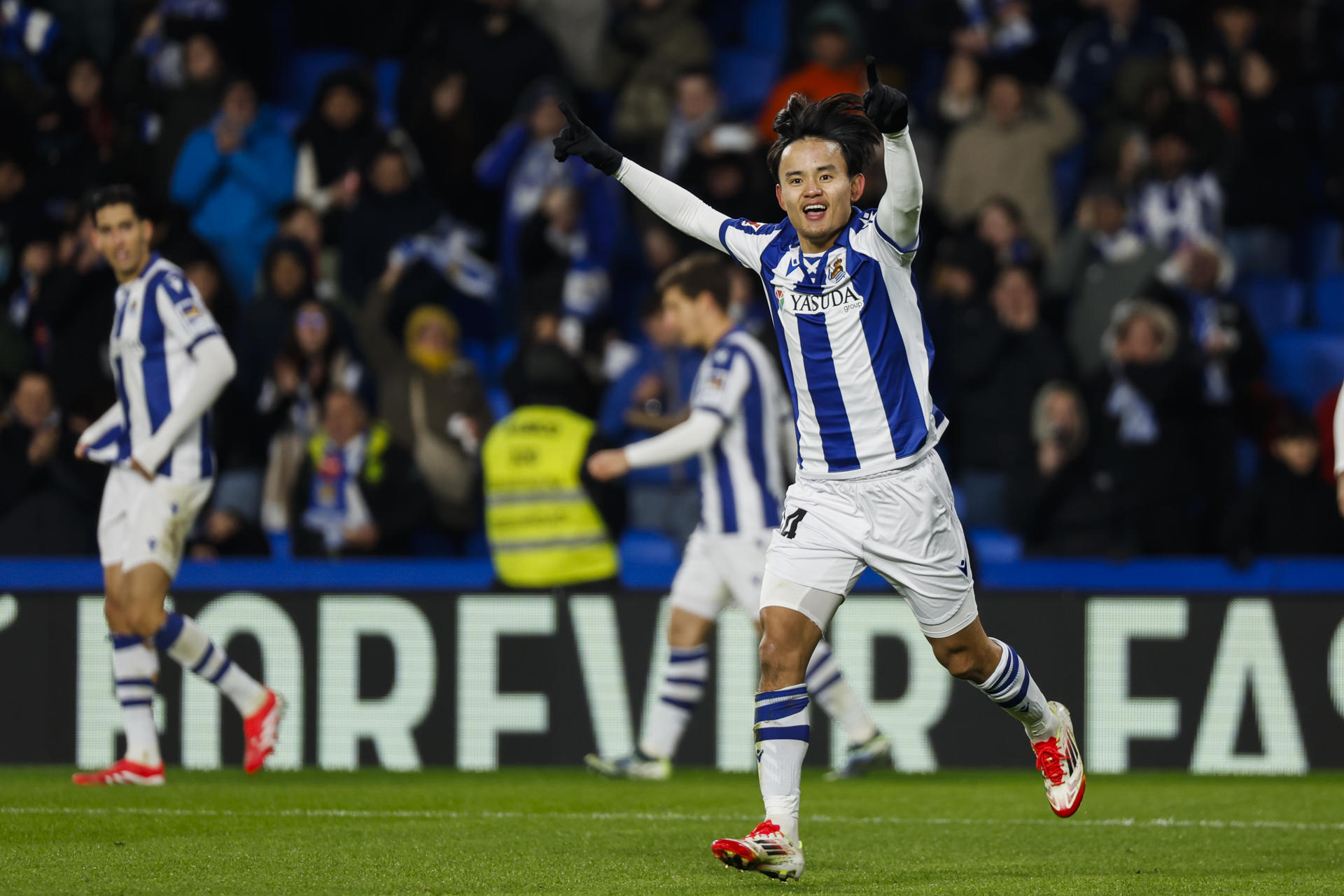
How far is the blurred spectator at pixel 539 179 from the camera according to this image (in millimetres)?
12602

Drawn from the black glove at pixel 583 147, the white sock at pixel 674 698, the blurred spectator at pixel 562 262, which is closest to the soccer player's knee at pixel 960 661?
the black glove at pixel 583 147

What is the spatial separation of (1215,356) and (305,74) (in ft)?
24.1

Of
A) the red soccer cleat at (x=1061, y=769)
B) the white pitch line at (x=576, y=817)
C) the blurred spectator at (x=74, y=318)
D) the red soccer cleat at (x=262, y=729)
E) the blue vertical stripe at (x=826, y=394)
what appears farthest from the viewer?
the blurred spectator at (x=74, y=318)

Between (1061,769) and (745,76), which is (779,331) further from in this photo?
(745,76)

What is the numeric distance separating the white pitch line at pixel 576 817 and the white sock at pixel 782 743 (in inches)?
64.3

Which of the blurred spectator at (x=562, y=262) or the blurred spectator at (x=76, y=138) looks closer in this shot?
the blurred spectator at (x=562, y=262)

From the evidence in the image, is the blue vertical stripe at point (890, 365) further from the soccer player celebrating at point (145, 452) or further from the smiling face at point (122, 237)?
the smiling face at point (122, 237)

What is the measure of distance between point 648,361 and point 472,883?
6581mm

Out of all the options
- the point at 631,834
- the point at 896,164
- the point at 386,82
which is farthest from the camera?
the point at 386,82

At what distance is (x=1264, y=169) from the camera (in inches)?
494

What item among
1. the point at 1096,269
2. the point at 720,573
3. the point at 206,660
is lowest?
the point at 206,660

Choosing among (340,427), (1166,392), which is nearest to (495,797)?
(340,427)

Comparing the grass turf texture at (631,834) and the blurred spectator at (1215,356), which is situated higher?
the blurred spectator at (1215,356)

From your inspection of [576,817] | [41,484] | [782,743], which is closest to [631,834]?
[576,817]
